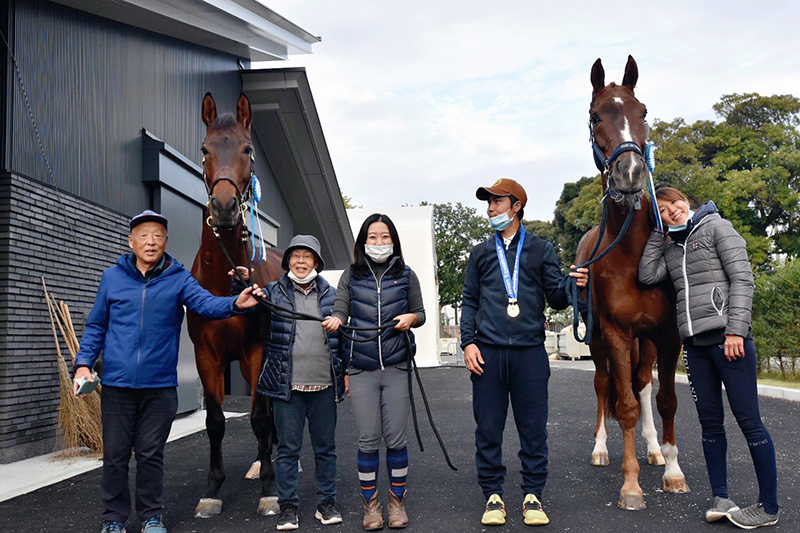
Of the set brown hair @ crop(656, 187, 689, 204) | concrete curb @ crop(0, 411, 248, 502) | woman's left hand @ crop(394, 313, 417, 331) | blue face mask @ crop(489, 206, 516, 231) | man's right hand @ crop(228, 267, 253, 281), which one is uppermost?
brown hair @ crop(656, 187, 689, 204)

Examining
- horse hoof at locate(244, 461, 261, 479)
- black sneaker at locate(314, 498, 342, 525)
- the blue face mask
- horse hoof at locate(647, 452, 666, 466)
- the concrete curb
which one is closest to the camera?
black sneaker at locate(314, 498, 342, 525)

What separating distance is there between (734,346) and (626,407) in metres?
0.95

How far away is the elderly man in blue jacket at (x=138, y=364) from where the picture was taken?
12.7 feet

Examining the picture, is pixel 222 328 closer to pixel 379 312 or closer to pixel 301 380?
pixel 301 380

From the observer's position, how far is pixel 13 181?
6.31m

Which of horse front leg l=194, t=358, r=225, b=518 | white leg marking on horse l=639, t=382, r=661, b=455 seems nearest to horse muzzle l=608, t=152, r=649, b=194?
white leg marking on horse l=639, t=382, r=661, b=455

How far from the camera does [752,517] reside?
383 cm

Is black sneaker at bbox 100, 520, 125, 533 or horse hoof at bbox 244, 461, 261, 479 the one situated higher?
black sneaker at bbox 100, 520, 125, 533

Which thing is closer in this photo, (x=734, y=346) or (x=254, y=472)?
(x=734, y=346)

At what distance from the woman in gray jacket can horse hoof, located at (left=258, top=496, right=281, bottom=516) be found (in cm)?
270

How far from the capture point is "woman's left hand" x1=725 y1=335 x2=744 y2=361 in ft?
12.7

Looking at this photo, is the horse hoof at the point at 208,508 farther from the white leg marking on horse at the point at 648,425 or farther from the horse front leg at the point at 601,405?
the white leg marking on horse at the point at 648,425

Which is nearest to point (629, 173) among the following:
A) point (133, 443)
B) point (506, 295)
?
point (506, 295)

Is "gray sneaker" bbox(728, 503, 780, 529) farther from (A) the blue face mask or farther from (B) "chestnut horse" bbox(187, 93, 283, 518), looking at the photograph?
(B) "chestnut horse" bbox(187, 93, 283, 518)
